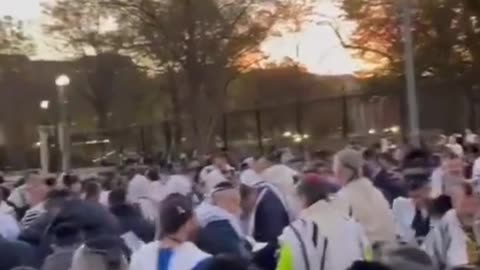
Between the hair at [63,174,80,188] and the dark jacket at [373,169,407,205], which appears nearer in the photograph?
the dark jacket at [373,169,407,205]

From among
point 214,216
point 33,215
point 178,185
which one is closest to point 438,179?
point 214,216

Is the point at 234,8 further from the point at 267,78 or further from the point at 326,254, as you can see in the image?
the point at 326,254

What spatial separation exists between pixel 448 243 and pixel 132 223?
127 inches

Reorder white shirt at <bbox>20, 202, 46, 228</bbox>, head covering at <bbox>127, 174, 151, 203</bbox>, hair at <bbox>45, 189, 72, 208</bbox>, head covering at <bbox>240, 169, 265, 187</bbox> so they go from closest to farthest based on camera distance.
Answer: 1. hair at <bbox>45, 189, 72, 208</bbox>
2. white shirt at <bbox>20, 202, 46, 228</bbox>
3. head covering at <bbox>240, 169, 265, 187</bbox>
4. head covering at <bbox>127, 174, 151, 203</bbox>

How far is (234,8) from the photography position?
4466cm

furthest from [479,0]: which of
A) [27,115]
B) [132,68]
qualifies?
[27,115]

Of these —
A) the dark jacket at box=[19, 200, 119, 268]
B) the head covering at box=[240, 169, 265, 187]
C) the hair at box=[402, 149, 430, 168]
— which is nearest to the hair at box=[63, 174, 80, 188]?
the head covering at box=[240, 169, 265, 187]

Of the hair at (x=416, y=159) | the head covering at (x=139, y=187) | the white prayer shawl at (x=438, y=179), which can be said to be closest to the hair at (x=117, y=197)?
the hair at (x=416, y=159)

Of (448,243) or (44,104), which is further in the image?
(44,104)

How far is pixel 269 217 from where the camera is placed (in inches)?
503

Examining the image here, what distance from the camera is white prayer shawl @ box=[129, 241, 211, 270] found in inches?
289

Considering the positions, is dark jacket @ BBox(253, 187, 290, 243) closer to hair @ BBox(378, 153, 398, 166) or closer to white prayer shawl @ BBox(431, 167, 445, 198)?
white prayer shawl @ BBox(431, 167, 445, 198)

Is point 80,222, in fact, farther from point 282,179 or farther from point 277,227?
point 282,179

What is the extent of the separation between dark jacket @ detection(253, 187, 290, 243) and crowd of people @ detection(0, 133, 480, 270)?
0.03 ft
